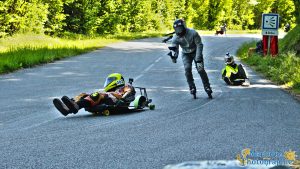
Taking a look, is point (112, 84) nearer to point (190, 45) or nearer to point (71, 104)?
point (71, 104)

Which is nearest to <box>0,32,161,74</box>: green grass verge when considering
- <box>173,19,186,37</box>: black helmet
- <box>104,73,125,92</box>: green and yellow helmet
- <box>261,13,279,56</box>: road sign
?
<box>173,19,186,37</box>: black helmet

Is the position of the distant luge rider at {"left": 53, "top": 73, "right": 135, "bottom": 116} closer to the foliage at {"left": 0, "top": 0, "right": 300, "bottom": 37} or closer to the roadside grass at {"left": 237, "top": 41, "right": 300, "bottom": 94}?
Result: the roadside grass at {"left": 237, "top": 41, "right": 300, "bottom": 94}

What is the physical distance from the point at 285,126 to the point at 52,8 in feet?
93.0

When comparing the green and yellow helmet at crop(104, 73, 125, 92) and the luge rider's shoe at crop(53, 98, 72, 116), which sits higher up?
the green and yellow helmet at crop(104, 73, 125, 92)

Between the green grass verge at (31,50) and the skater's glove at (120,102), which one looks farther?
the green grass verge at (31,50)

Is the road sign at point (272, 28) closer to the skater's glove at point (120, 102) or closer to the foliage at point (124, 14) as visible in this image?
the foliage at point (124, 14)

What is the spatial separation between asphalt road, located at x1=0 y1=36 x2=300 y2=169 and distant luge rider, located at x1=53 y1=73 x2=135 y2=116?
21 centimetres

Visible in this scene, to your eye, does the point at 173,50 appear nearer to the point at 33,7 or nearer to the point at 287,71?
the point at 287,71

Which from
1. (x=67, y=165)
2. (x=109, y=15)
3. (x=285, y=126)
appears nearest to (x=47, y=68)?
(x=285, y=126)

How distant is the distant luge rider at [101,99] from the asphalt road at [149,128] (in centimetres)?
21

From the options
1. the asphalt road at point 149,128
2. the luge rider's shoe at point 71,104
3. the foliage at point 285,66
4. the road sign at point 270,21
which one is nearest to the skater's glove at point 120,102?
the asphalt road at point 149,128

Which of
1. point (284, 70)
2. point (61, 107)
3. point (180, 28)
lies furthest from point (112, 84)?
point (284, 70)

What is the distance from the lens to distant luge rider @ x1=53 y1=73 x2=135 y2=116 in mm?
8750

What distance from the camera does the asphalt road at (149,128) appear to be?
5777 mm
